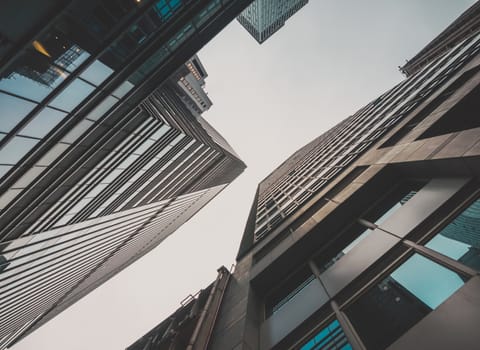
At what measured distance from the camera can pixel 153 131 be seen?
23.1m

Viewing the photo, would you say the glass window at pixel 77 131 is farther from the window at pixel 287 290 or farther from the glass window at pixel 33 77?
the window at pixel 287 290

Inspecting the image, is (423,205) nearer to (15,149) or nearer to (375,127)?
(15,149)

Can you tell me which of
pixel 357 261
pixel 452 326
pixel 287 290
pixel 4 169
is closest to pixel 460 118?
pixel 357 261

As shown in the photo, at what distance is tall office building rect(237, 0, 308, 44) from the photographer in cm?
12250

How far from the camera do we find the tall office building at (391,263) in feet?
18.6

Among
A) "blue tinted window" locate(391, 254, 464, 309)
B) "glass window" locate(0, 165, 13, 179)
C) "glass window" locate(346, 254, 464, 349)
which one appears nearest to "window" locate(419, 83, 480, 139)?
"blue tinted window" locate(391, 254, 464, 309)

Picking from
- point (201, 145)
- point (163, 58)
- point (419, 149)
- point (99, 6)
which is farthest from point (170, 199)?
point (419, 149)

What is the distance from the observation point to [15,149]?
12.1 m

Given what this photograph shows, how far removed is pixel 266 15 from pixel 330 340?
14991cm

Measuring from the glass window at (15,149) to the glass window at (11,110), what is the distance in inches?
40.0

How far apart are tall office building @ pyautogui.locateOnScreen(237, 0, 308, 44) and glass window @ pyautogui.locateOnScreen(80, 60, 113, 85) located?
12730 centimetres

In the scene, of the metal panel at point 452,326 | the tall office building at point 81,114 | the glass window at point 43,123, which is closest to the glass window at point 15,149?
the tall office building at point 81,114

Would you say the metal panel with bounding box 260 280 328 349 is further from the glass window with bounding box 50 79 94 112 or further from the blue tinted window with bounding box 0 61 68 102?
the glass window with bounding box 50 79 94 112

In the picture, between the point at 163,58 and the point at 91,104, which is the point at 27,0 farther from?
the point at 163,58
